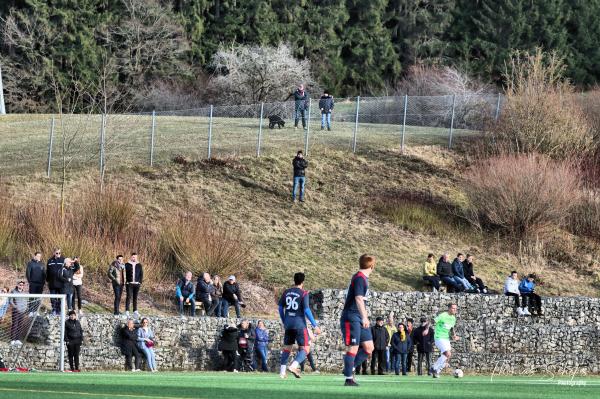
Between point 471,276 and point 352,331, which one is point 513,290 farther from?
point 352,331

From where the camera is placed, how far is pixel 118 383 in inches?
800

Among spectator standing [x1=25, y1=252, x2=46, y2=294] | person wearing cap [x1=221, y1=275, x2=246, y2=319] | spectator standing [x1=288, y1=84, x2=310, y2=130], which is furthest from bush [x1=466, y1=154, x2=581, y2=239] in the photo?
spectator standing [x1=25, y1=252, x2=46, y2=294]

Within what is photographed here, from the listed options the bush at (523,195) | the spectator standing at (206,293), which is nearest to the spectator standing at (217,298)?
the spectator standing at (206,293)

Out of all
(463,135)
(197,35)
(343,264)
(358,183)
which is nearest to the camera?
(343,264)

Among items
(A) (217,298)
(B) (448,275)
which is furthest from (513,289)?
(A) (217,298)

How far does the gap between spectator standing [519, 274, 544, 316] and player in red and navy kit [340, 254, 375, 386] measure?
21059mm

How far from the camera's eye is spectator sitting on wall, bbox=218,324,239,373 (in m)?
33.8

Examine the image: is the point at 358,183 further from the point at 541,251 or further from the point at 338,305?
the point at 338,305

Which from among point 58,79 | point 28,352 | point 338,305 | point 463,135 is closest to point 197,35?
point 58,79

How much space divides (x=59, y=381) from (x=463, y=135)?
40966 millimetres

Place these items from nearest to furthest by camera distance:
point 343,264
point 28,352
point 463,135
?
point 28,352 < point 343,264 < point 463,135

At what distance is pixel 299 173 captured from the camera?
48875mm

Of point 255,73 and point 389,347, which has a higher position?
point 255,73

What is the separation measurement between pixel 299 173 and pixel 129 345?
57.2 feet
